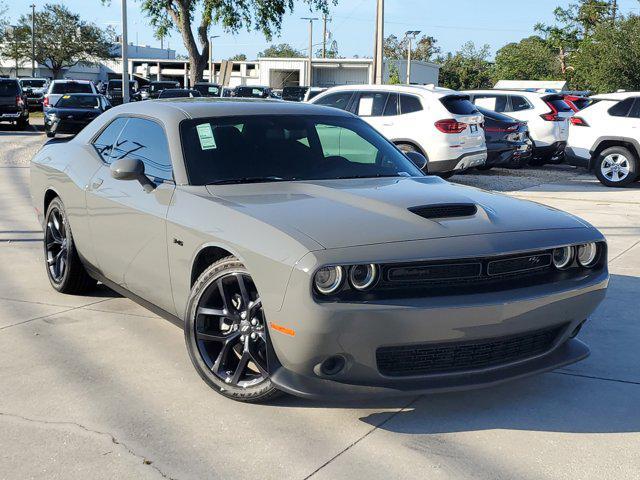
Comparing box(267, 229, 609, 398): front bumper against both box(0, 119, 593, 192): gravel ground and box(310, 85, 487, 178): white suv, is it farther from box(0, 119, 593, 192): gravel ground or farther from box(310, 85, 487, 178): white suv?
box(0, 119, 593, 192): gravel ground

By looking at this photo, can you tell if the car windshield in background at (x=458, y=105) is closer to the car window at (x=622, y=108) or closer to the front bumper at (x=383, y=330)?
the car window at (x=622, y=108)

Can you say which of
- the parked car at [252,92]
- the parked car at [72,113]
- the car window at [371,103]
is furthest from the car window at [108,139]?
the parked car at [252,92]

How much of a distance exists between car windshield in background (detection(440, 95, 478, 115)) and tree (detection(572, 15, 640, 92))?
90.5 feet

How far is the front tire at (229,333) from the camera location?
3.90 m

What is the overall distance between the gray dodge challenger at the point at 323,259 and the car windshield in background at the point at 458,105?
8087 millimetres

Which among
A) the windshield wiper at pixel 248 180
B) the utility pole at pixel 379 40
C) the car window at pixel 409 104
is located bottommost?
the windshield wiper at pixel 248 180

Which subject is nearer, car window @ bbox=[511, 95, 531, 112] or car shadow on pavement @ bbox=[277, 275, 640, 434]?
car shadow on pavement @ bbox=[277, 275, 640, 434]

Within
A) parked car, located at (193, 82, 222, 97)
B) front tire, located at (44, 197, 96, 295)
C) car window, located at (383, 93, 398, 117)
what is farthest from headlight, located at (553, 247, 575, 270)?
parked car, located at (193, 82, 222, 97)

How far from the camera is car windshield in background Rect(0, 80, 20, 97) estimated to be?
27.5 metres

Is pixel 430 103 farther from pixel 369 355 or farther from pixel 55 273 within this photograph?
pixel 369 355

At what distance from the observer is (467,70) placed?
83750mm

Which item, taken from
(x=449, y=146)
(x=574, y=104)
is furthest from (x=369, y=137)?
(x=574, y=104)

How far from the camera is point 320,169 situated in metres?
4.95

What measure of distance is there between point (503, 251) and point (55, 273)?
12.1 feet
